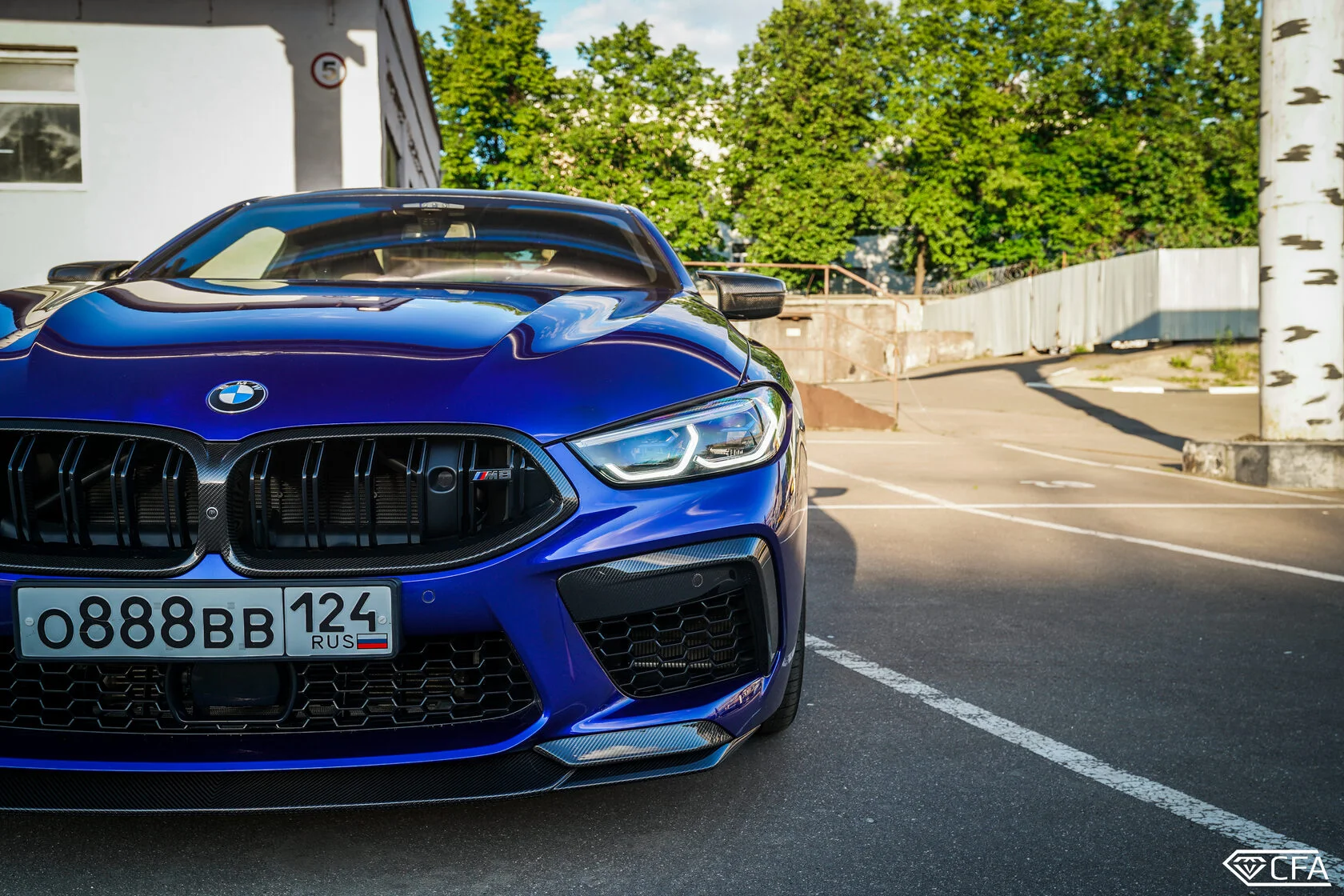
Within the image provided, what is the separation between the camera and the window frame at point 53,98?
12.1 meters

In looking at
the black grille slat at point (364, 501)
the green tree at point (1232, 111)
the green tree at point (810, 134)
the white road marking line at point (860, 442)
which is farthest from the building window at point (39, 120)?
the green tree at point (1232, 111)

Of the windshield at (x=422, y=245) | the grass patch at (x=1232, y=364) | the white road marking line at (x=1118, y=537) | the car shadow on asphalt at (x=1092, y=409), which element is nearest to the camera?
the windshield at (x=422, y=245)

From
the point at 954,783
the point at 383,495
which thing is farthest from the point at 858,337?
the point at 383,495

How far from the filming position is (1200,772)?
275 cm

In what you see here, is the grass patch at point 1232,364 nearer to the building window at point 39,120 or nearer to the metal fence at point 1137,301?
the metal fence at point 1137,301

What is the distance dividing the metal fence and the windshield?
25929 millimetres

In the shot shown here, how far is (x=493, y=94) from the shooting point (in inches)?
1688

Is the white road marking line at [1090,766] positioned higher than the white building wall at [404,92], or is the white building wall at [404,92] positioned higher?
the white building wall at [404,92]

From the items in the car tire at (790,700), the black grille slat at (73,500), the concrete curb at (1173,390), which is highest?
the black grille slat at (73,500)

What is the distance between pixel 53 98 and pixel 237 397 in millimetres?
12094

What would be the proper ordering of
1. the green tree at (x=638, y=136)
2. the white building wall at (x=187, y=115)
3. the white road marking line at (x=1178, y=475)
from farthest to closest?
the green tree at (x=638, y=136), the white building wall at (x=187, y=115), the white road marking line at (x=1178, y=475)

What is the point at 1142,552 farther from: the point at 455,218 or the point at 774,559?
the point at 774,559

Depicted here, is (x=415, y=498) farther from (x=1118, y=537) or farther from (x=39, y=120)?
(x=39, y=120)

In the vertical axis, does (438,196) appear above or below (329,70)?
below
